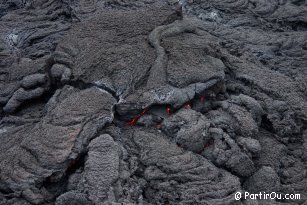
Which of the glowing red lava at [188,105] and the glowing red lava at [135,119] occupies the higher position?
the glowing red lava at [188,105]

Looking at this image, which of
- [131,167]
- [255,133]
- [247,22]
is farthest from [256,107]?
[247,22]

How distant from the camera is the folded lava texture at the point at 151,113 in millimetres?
5410

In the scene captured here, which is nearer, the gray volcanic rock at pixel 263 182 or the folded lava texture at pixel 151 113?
the folded lava texture at pixel 151 113

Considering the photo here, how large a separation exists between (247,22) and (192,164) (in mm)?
4365

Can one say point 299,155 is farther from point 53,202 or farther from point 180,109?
point 53,202

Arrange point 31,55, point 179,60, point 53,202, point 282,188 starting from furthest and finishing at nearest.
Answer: point 31,55 → point 179,60 → point 282,188 → point 53,202

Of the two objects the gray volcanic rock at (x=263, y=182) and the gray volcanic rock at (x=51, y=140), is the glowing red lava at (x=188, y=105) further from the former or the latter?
the gray volcanic rock at (x=263, y=182)

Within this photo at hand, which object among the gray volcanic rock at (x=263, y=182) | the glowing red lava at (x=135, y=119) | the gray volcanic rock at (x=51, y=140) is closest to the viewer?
the gray volcanic rock at (x=51, y=140)

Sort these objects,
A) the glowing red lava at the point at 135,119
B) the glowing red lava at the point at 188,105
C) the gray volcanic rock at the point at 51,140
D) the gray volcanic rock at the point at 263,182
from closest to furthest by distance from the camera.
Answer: the gray volcanic rock at the point at 51,140, the gray volcanic rock at the point at 263,182, the glowing red lava at the point at 135,119, the glowing red lava at the point at 188,105

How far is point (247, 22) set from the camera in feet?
29.6

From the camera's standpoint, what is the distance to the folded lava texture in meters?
5.41

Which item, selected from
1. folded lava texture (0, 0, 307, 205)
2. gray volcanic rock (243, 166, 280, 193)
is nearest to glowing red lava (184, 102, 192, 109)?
folded lava texture (0, 0, 307, 205)

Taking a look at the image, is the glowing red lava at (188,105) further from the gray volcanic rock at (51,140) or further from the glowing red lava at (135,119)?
the gray volcanic rock at (51,140)

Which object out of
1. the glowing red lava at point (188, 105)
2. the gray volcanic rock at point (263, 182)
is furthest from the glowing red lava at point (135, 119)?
the gray volcanic rock at point (263, 182)
